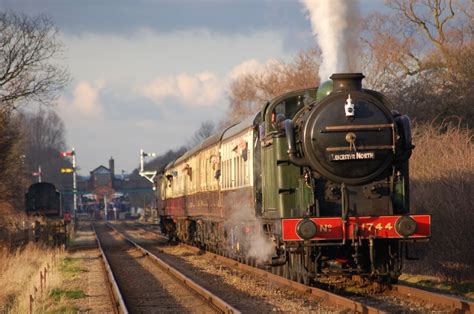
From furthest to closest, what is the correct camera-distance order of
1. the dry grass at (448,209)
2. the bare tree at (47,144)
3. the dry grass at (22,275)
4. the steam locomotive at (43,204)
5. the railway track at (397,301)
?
the bare tree at (47,144) < the steam locomotive at (43,204) < the dry grass at (448,209) < the dry grass at (22,275) < the railway track at (397,301)

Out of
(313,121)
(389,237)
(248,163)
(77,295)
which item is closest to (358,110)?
(313,121)

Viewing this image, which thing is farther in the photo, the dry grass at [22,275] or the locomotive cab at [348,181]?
the dry grass at [22,275]

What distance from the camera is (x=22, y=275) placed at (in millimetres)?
20953

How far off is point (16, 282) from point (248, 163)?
6.70 meters

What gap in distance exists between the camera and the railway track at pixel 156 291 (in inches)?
523

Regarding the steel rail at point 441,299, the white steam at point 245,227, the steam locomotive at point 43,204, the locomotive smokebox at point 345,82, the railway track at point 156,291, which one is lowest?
the railway track at point 156,291

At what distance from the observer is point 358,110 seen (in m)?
13.4

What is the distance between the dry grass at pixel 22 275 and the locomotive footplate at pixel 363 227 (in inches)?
179

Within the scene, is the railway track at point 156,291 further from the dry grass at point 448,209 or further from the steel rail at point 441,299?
the dry grass at point 448,209

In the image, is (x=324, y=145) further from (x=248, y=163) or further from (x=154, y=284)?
(x=154, y=284)

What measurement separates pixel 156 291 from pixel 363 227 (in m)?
4.97

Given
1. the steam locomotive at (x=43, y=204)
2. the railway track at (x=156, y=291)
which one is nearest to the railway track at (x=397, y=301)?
the railway track at (x=156, y=291)

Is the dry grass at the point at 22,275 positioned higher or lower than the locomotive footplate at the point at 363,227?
lower

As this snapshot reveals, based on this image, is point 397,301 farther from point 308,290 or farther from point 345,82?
point 345,82
